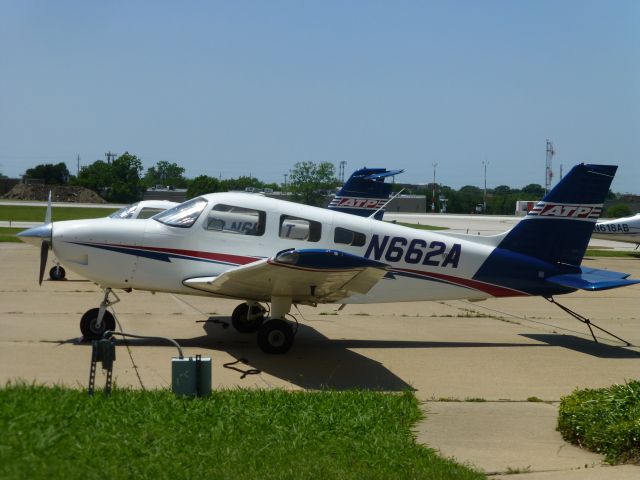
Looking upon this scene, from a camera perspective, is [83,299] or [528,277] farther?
[83,299]

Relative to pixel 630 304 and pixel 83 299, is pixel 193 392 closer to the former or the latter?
pixel 83 299

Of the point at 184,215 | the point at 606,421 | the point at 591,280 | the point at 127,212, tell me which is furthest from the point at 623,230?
the point at 606,421

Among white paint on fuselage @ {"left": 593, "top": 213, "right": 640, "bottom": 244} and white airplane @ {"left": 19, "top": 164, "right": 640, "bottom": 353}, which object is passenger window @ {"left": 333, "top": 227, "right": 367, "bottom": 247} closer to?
white airplane @ {"left": 19, "top": 164, "right": 640, "bottom": 353}

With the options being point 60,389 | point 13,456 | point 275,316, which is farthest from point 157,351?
point 13,456

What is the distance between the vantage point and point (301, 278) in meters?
9.91

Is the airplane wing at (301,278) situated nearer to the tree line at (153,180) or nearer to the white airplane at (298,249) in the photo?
the white airplane at (298,249)

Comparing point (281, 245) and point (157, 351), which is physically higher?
point (281, 245)

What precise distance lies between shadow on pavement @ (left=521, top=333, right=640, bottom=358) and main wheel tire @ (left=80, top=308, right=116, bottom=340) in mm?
6659

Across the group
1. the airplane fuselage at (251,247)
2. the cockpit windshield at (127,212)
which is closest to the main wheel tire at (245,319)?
the airplane fuselage at (251,247)

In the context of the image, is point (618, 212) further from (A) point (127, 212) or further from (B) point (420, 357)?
(B) point (420, 357)

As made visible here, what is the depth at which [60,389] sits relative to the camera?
24.0 ft

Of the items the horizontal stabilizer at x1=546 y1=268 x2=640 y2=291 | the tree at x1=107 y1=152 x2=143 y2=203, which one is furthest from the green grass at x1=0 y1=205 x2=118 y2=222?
the horizontal stabilizer at x1=546 y1=268 x2=640 y2=291

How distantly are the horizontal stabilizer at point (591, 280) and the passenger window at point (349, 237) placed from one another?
2994 mm

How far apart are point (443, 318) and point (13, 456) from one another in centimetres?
1064
